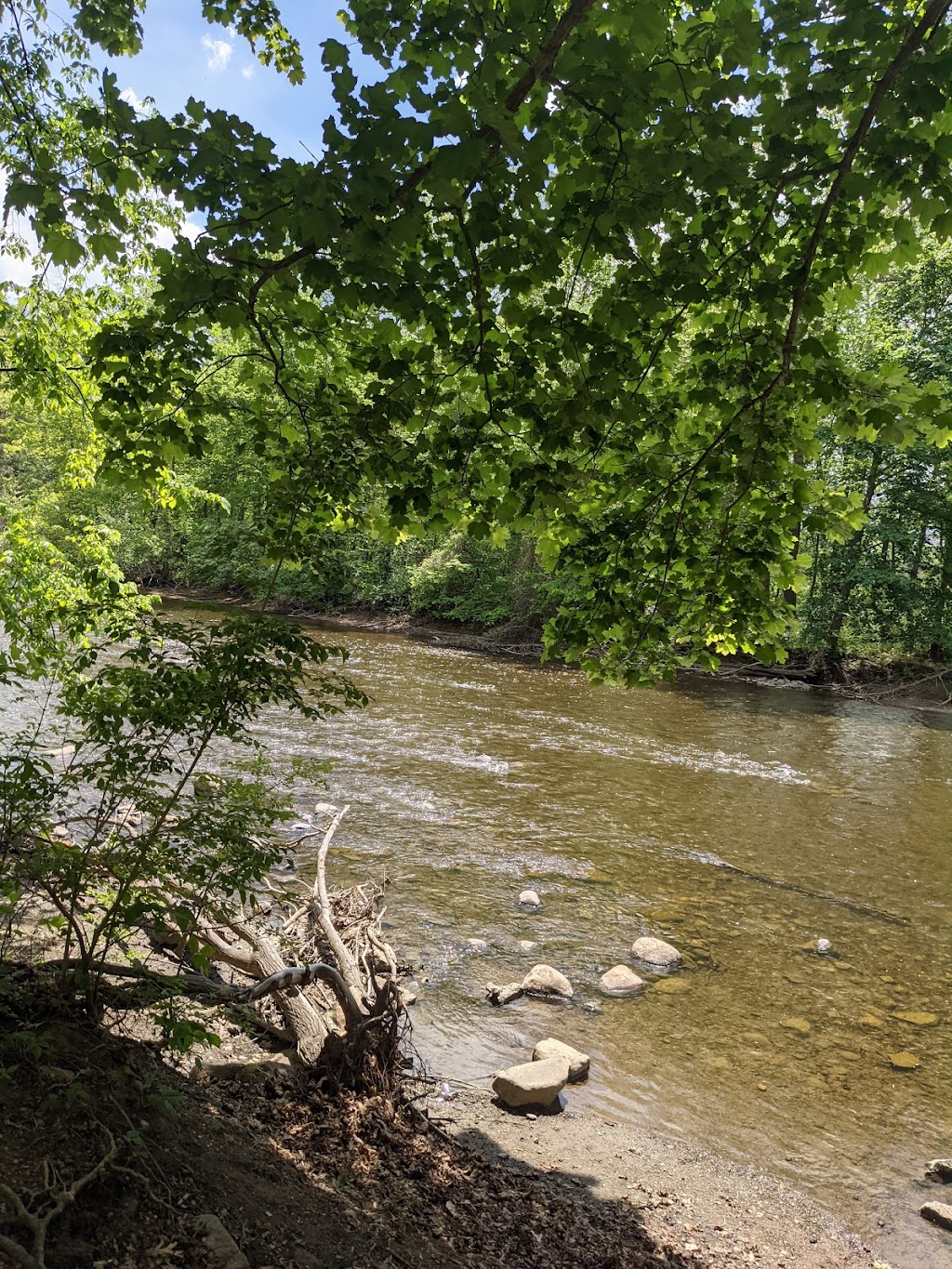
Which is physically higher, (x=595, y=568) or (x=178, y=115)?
(x=178, y=115)

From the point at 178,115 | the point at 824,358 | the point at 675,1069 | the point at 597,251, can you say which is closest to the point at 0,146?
the point at 178,115

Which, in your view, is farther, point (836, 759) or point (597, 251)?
point (836, 759)

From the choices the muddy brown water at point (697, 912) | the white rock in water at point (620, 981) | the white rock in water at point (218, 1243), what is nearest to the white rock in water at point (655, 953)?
the muddy brown water at point (697, 912)

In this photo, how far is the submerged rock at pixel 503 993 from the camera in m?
5.88

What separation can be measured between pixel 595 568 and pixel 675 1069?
140 inches

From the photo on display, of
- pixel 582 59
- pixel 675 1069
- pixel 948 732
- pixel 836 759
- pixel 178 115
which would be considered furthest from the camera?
pixel 948 732

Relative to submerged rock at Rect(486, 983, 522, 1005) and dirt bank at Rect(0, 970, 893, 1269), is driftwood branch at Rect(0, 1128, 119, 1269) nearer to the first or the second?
dirt bank at Rect(0, 970, 893, 1269)

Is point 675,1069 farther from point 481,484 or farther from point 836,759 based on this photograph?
point 836,759

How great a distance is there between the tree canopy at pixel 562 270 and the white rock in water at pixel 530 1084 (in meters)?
2.61

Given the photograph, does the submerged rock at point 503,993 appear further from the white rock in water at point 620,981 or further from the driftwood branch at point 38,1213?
the driftwood branch at point 38,1213

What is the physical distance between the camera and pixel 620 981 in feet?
20.7

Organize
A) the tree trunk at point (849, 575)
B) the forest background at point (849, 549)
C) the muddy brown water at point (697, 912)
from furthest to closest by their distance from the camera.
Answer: the tree trunk at point (849, 575)
the forest background at point (849, 549)
the muddy brown water at point (697, 912)

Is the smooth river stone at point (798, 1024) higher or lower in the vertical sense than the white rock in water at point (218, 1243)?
lower

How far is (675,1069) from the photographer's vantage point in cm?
538
